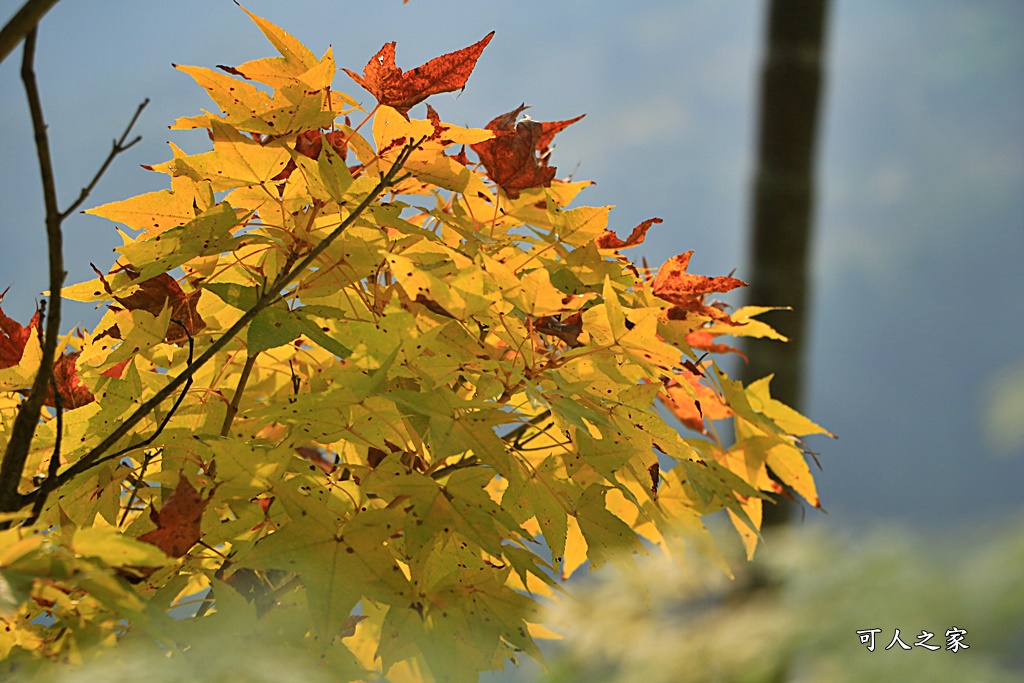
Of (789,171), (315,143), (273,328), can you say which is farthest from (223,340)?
(789,171)

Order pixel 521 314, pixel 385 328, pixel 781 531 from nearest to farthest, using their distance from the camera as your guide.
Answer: pixel 385 328
pixel 521 314
pixel 781 531

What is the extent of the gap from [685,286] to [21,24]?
1.51ft

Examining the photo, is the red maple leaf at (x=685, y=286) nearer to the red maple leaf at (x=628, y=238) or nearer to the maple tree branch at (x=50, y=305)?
the red maple leaf at (x=628, y=238)

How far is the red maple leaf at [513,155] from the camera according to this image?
59cm

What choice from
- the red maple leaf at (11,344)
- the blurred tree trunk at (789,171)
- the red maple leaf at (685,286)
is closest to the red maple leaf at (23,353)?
the red maple leaf at (11,344)

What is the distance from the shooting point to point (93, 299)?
62 centimetres

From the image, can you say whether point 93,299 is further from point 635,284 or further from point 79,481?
point 635,284

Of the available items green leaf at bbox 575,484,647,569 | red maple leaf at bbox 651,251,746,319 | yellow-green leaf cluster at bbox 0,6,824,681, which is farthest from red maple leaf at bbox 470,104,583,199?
green leaf at bbox 575,484,647,569

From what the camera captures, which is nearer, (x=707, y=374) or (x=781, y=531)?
(x=707, y=374)

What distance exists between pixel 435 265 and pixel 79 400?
1.05 ft

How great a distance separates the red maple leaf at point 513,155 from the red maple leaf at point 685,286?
0.12m

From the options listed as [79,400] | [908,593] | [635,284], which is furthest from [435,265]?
[908,593]

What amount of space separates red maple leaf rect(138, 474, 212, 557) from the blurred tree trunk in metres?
1.20

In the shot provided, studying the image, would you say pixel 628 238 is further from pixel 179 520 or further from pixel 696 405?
pixel 179 520
